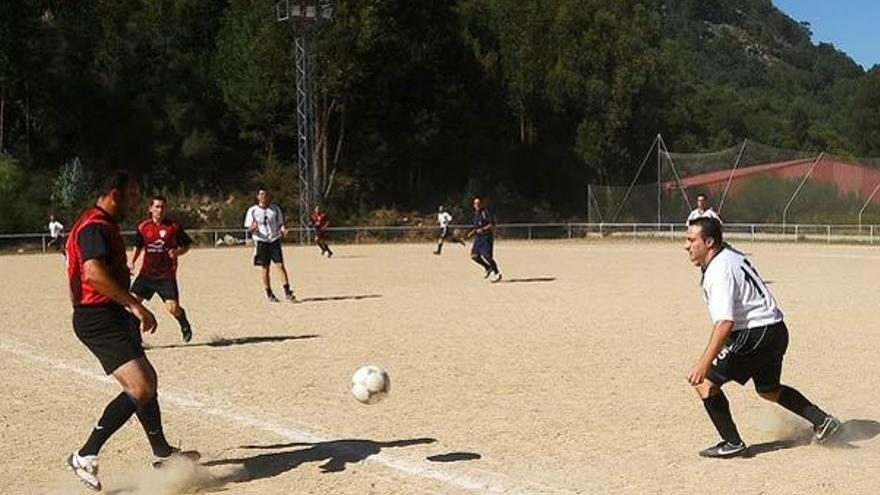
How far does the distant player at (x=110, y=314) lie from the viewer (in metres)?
5.66

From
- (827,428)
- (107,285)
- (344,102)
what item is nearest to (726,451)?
(827,428)

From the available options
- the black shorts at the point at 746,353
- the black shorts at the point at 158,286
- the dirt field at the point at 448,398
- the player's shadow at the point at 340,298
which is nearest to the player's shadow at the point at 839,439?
the dirt field at the point at 448,398

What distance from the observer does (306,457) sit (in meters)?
6.59

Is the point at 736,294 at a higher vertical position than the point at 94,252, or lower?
lower

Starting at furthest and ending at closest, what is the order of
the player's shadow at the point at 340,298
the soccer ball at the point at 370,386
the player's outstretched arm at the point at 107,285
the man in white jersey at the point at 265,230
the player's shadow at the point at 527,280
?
1. the player's shadow at the point at 527,280
2. the player's shadow at the point at 340,298
3. the man in white jersey at the point at 265,230
4. the soccer ball at the point at 370,386
5. the player's outstretched arm at the point at 107,285

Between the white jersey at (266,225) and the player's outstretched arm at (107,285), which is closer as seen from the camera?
the player's outstretched arm at (107,285)

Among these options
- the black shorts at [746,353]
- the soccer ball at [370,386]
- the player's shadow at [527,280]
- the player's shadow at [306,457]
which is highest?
the black shorts at [746,353]

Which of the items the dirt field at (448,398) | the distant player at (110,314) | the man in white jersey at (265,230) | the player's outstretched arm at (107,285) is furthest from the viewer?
the man in white jersey at (265,230)

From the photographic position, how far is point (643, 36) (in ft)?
221

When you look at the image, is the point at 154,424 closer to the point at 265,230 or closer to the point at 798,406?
the point at 798,406

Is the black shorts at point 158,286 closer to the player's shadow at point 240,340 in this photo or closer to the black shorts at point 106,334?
the player's shadow at point 240,340

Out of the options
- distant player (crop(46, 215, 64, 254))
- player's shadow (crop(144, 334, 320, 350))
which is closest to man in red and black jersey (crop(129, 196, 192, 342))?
player's shadow (crop(144, 334, 320, 350))

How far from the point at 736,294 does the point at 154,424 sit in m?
3.57

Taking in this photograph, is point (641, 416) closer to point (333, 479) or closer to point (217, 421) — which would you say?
point (333, 479)
